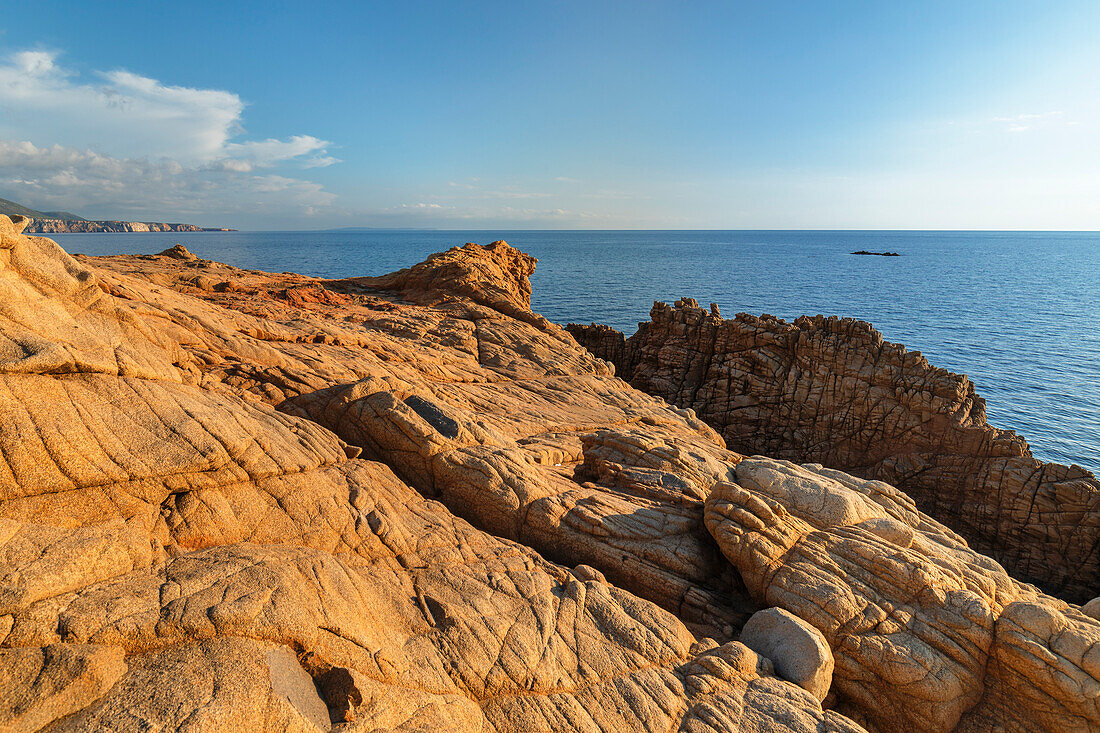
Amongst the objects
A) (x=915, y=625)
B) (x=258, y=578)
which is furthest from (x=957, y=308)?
(x=258, y=578)

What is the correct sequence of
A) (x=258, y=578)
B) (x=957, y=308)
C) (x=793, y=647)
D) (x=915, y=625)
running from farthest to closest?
(x=957, y=308), (x=915, y=625), (x=793, y=647), (x=258, y=578)

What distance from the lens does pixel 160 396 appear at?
1159 cm

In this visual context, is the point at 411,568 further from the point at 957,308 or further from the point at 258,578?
the point at 957,308

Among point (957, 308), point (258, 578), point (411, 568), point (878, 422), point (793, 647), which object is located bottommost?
point (878, 422)

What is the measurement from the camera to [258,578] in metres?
8.92

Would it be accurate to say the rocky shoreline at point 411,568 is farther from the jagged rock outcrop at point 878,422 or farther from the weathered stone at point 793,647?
the jagged rock outcrop at point 878,422

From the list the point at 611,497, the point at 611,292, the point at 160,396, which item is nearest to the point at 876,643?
the point at 611,497

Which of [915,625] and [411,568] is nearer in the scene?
[411,568]

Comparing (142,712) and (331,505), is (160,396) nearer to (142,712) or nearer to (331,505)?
(331,505)

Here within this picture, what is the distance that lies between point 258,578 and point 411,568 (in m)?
3.15

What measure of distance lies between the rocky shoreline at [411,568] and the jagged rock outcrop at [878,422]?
11.3 m

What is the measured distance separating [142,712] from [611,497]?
1106 cm

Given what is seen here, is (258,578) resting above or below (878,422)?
above

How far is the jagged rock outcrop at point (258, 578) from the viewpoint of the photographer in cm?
712
